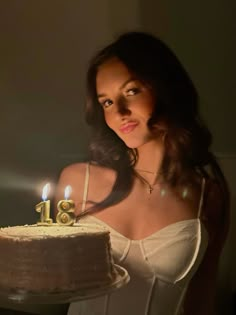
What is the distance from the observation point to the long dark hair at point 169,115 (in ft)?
3.73

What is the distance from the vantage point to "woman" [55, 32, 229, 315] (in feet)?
3.61

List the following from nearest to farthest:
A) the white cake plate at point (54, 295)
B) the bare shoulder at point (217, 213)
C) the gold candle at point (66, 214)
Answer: the white cake plate at point (54, 295) → the gold candle at point (66, 214) → the bare shoulder at point (217, 213)

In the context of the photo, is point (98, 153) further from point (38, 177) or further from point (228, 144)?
point (228, 144)

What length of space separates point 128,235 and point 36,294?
0.32 m

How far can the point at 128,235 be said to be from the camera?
1.11m

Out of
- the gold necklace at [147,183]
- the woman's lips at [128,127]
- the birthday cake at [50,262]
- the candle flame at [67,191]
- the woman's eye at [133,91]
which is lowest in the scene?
the birthday cake at [50,262]

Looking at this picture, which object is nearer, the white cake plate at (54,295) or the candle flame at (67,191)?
the white cake plate at (54,295)

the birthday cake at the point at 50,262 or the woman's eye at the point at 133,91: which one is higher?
Result: the woman's eye at the point at 133,91

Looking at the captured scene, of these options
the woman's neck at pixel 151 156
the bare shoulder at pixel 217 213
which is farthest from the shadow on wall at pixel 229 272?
the woman's neck at pixel 151 156

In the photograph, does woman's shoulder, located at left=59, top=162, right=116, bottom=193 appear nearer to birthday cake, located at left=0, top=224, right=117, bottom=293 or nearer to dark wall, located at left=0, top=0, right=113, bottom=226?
dark wall, located at left=0, top=0, right=113, bottom=226

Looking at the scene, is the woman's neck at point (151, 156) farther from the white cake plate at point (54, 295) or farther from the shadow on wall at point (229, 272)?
the white cake plate at point (54, 295)

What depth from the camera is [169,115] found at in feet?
3.75

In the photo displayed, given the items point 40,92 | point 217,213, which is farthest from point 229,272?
point 40,92

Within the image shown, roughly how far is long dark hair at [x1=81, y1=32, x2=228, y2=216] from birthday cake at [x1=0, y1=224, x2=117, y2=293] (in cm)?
28
